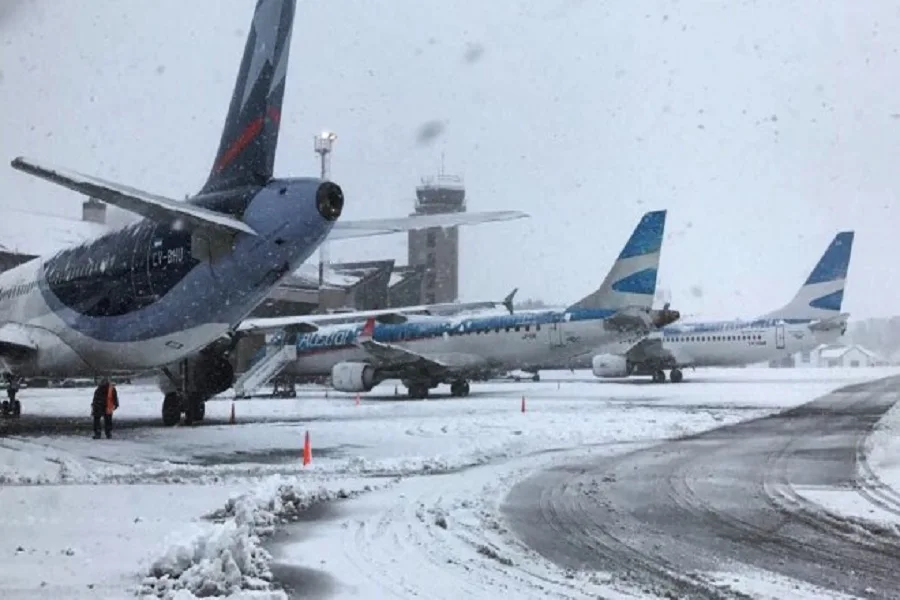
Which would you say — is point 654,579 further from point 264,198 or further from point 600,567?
point 264,198

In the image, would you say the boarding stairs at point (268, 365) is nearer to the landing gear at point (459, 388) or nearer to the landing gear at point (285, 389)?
the landing gear at point (285, 389)

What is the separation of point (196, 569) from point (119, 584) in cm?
47

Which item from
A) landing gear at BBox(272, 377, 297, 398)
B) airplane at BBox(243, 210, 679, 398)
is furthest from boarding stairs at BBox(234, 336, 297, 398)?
airplane at BBox(243, 210, 679, 398)

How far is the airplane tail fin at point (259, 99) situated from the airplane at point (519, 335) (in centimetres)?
1615

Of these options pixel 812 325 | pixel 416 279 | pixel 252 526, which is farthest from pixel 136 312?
pixel 416 279

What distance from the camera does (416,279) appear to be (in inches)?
2928

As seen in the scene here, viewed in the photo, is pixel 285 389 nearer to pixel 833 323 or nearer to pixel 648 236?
pixel 648 236

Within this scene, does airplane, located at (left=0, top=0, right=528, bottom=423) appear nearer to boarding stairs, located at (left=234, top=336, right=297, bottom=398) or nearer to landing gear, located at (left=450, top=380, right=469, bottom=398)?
boarding stairs, located at (left=234, top=336, right=297, bottom=398)

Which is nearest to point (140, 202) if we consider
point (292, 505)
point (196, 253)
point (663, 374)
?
point (196, 253)

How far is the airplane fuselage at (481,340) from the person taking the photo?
32188 millimetres

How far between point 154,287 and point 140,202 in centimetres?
364

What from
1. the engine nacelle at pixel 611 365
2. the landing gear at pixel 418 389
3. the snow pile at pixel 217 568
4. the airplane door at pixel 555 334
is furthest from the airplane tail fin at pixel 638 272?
the snow pile at pixel 217 568

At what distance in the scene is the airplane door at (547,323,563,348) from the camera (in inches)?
1270

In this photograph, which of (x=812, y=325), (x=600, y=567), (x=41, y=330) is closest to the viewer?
(x=600, y=567)
